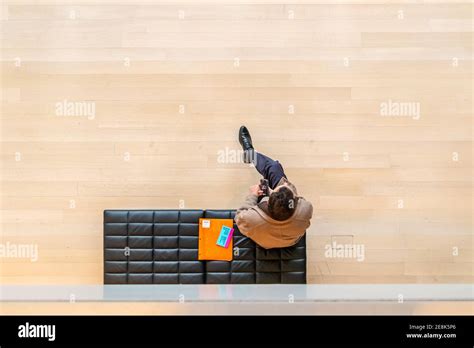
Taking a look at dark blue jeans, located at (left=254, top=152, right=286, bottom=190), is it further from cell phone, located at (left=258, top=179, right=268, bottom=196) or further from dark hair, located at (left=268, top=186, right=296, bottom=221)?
dark hair, located at (left=268, top=186, right=296, bottom=221)

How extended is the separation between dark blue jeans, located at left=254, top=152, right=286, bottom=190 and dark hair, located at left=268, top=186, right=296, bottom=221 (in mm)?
452

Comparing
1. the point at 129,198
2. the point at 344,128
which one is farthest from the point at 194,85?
the point at 344,128

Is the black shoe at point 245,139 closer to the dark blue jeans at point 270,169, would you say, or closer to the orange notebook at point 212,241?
the dark blue jeans at point 270,169

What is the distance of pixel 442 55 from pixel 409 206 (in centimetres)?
143

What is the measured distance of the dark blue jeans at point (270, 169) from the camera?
11.4 ft

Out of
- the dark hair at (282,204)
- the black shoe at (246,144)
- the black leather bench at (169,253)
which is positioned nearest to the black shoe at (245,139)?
the black shoe at (246,144)

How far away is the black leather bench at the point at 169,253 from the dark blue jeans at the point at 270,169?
17.7 inches

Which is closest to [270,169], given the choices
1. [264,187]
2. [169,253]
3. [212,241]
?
[264,187]

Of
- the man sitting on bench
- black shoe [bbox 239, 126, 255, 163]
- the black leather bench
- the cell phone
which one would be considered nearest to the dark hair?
the man sitting on bench

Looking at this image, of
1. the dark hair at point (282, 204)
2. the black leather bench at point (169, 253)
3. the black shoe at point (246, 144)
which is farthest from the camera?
the black shoe at point (246, 144)

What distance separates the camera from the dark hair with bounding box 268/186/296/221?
297 centimetres

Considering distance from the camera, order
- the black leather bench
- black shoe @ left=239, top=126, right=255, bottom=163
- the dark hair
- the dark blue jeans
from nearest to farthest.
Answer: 1. the dark hair
2. the black leather bench
3. the dark blue jeans
4. black shoe @ left=239, top=126, right=255, bottom=163

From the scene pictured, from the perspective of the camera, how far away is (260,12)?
3838 mm

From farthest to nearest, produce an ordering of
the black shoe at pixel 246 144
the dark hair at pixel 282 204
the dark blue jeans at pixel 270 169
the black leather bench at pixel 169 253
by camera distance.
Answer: the black shoe at pixel 246 144, the dark blue jeans at pixel 270 169, the black leather bench at pixel 169 253, the dark hair at pixel 282 204
